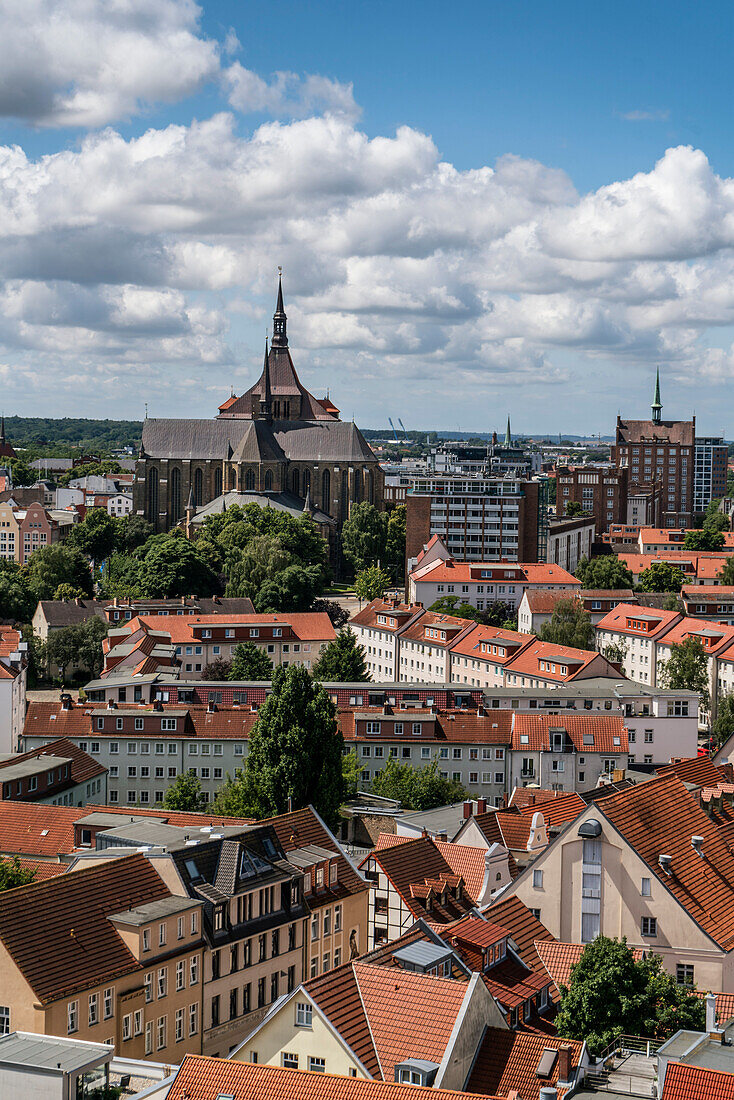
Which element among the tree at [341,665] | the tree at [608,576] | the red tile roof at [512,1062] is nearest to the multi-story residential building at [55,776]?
the tree at [341,665]

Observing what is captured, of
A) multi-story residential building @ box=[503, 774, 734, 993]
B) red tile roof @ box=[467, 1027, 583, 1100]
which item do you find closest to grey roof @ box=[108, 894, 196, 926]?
multi-story residential building @ box=[503, 774, 734, 993]

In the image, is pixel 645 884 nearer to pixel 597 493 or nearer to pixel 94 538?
pixel 94 538

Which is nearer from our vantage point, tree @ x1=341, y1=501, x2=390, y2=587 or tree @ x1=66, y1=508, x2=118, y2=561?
tree @ x1=66, y1=508, x2=118, y2=561

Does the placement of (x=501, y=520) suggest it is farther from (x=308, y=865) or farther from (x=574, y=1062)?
(x=574, y=1062)

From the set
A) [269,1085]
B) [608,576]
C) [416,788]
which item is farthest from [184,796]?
[608,576]

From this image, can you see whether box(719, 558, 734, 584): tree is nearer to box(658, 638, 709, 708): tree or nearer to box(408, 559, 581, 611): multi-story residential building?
box(408, 559, 581, 611): multi-story residential building

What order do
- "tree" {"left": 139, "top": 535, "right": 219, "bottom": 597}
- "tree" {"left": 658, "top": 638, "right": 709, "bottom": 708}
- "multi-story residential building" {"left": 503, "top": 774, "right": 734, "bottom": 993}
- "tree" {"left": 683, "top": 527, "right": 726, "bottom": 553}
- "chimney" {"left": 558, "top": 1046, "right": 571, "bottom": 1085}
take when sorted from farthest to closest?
"tree" {"left": 683, "top": 527, "right": 726, "bottom": 553} → "tree" {"left": 139, "top": 535, "right": 219, "bottom": 597} → "tree" {"left": 658, "top": 638, "right": 709, "bottom": 708} → "multi-story residential building" {"left": 503, "top": 774, "right": 734, "bottom": 993} → "chimney" {"left": 558, "top": 1046, "right": 571, "bottom": 1085}

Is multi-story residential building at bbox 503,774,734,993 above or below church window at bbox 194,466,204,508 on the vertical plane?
below

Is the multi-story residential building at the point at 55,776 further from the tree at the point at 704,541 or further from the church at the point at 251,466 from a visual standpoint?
Answer: the tree at the point at 704,541
